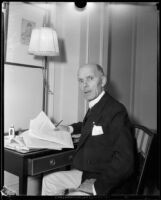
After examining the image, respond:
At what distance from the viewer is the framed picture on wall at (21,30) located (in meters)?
1.71

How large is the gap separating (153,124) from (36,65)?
174 centimetres

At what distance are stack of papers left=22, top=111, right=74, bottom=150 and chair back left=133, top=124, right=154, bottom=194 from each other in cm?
42

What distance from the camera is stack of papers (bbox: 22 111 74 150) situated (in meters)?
1.36

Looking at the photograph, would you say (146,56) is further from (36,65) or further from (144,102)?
(36,65)

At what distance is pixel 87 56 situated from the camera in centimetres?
212

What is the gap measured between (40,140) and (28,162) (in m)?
0.17

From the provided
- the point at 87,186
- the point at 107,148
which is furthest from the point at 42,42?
the point at 87,186

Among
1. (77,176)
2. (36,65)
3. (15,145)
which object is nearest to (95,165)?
(77,176)

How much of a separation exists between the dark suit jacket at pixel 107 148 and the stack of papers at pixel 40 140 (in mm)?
159

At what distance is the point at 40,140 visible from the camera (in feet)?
4.54

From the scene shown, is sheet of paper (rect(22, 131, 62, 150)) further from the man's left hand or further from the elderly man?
the man's left hand

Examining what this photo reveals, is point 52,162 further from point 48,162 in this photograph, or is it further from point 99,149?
point 99,149

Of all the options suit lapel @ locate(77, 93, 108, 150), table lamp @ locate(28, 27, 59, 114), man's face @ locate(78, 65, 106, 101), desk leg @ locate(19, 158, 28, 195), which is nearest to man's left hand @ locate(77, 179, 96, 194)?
suit lapel @ locate(77, 93, 108, 150)

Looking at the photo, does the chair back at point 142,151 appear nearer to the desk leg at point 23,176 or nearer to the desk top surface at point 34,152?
the desk top surface at point 34,152
